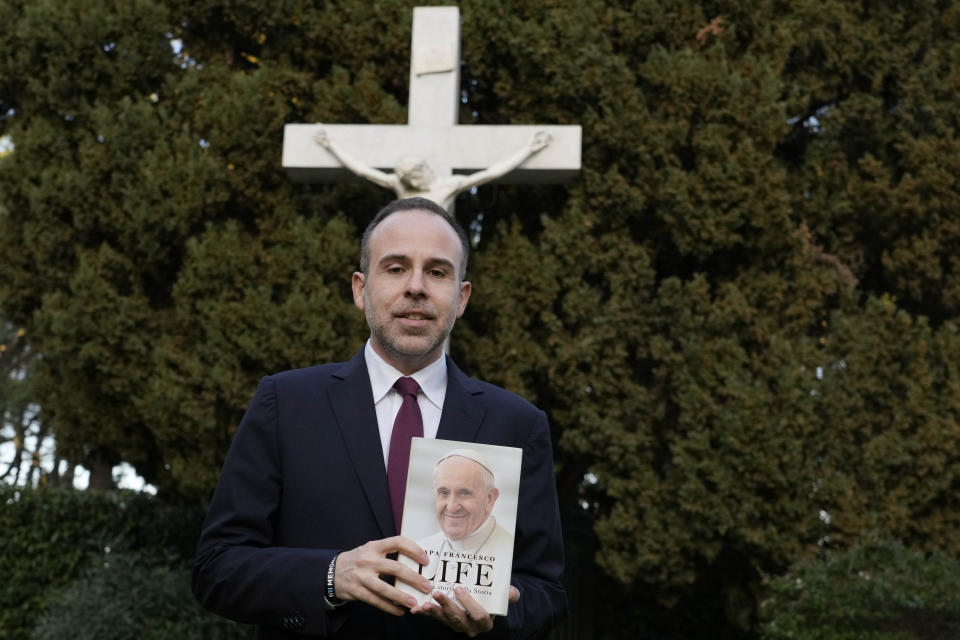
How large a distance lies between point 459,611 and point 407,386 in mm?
481

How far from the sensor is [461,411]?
184 cm

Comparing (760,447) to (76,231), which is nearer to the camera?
(760,447)

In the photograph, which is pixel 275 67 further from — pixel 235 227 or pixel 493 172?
pixel 493 172

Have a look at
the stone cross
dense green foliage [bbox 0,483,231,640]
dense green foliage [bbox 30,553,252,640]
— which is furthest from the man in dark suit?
dense green foliage [bbox 0,483,231,640]

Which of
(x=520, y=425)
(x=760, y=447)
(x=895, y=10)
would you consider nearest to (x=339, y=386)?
(x=520, y=425)

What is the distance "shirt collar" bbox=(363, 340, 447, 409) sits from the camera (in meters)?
1.86

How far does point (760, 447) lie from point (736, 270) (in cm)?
130

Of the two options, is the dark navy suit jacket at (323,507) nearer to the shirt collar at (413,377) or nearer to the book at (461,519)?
the shirt collar at (413,377)

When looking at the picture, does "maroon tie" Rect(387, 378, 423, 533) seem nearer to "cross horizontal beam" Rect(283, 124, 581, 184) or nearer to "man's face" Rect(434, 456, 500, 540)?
"man's face" Rect(434, 456, 500, 540)

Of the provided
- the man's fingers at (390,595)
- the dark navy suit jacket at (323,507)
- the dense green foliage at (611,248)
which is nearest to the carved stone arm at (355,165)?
the dense green foliage at (611,248)

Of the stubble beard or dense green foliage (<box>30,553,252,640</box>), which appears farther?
dense green foliage (<box>30,553,252,640</box>)

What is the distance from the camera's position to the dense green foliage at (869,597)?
4.99m

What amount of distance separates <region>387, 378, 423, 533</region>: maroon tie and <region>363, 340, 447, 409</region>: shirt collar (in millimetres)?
15

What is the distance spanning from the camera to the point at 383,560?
152cm
